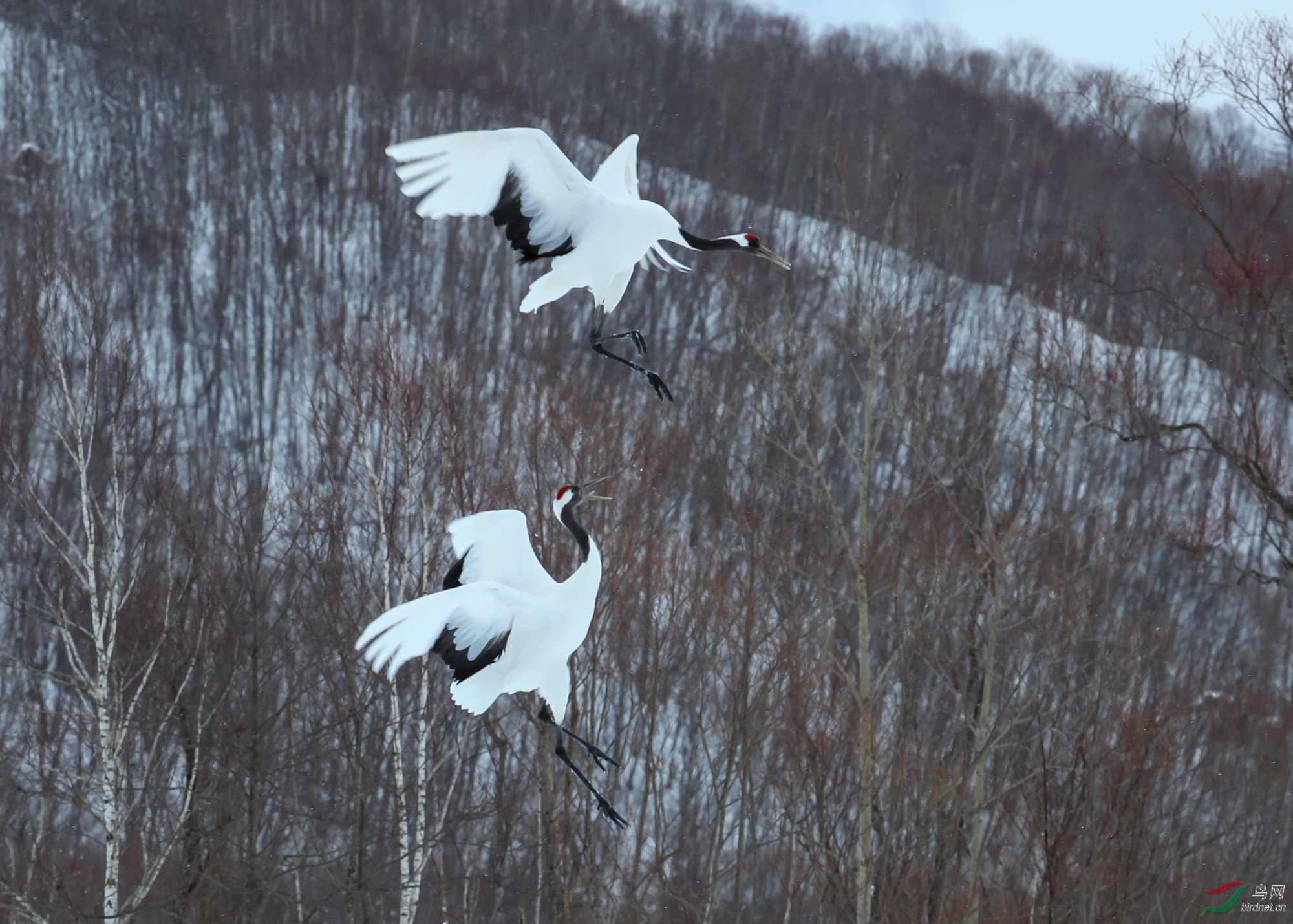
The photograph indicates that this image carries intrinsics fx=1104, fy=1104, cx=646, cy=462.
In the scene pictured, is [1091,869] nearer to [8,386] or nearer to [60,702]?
[60,702]

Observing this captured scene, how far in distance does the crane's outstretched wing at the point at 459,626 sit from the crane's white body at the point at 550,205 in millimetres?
688

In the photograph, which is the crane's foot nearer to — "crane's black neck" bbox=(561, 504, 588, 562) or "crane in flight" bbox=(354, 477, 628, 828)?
"crane in flight" bbox=(354, 477, 628, 828)

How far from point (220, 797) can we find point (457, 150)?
13.9 meters

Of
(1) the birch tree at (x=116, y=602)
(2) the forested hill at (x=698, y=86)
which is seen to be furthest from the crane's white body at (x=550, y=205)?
(2) the forested hill at (x=698, y=86)

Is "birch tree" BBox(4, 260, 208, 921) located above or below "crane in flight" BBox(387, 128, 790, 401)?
above

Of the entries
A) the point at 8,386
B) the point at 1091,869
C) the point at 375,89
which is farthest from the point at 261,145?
the point at 1091,869

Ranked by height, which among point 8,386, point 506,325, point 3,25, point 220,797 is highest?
point 3,25

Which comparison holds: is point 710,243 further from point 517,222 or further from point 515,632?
point 515,632

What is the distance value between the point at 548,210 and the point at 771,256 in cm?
71

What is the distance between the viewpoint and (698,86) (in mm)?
40656

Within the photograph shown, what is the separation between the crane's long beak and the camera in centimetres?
219

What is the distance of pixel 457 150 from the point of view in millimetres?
2637

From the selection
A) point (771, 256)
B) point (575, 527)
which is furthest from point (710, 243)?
point (575, 527)

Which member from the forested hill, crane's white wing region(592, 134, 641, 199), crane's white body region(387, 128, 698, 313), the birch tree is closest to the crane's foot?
crane's white body region(387, 128, 698, 313)
